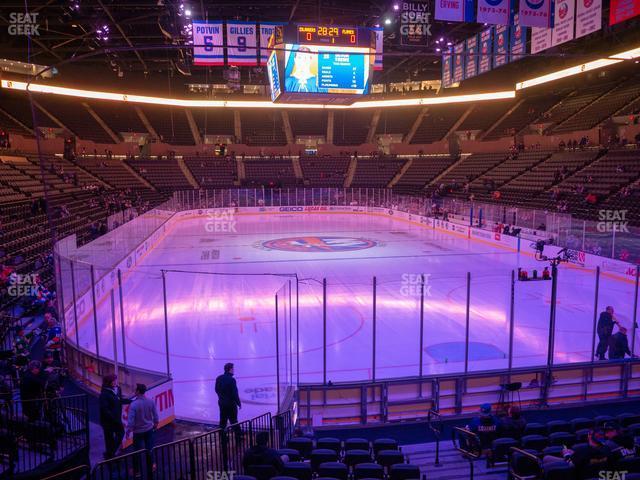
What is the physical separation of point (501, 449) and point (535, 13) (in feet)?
44.0

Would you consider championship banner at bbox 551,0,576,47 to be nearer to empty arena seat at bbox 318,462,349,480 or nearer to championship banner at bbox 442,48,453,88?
championship banner at bbox 442,48,453,88

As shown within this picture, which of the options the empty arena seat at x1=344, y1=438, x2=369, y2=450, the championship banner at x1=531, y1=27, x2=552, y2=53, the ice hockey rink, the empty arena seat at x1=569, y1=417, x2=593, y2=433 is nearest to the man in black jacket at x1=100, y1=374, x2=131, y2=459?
the ice hockey rink

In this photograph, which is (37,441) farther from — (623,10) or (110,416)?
(623,10)

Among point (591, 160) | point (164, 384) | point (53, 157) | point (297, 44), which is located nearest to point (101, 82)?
point (53, 157)

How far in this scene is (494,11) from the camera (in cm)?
1469

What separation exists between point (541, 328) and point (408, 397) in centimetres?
580

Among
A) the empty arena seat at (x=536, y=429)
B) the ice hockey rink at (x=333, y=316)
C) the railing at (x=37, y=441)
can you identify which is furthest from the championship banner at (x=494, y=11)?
the railing at (x=37, y=441)

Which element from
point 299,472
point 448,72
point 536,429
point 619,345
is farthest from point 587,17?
point 299,472

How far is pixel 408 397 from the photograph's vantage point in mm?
8992

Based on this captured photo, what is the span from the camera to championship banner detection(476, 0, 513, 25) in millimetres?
14633

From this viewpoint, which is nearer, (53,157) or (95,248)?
(95,248)

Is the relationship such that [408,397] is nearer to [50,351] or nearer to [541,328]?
[541,328]

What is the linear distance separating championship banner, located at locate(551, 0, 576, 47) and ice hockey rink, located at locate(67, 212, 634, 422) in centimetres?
806

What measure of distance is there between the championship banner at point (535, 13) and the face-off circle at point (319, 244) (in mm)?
13226
